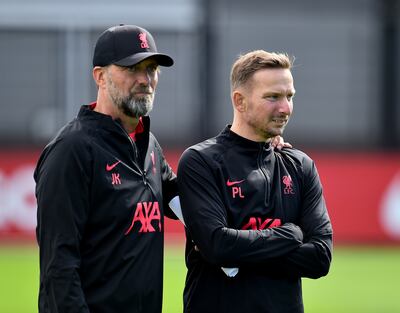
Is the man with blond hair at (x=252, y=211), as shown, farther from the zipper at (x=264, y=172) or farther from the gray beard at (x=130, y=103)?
the gray beard at (x=130, y=103)

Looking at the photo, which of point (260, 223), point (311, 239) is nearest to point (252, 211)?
point (260, 223)

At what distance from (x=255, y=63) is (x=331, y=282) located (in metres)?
7.05

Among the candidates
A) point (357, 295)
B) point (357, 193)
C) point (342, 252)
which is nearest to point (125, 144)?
point (357, 295)

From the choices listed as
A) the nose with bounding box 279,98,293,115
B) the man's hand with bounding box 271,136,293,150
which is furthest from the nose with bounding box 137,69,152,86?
the man's hand with bounding box 271,136,293,150

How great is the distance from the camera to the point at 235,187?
14.6 ft

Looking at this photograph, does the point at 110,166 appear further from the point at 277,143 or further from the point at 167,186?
the point at 277,143

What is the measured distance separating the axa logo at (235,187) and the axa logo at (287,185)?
0.72 ft

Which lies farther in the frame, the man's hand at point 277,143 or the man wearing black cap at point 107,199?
the man's hand at point 277,143

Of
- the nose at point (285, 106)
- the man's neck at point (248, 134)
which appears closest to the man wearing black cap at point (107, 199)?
the man's neck at point (248, 134)

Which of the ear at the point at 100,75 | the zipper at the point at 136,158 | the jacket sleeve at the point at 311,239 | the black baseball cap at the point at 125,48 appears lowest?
the jacket sleeve at the point at 311,239

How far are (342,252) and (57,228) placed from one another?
32.8ft

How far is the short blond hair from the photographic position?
14.7 ft

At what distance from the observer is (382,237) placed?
1453 centimetres

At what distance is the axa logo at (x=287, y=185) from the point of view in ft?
14.8
